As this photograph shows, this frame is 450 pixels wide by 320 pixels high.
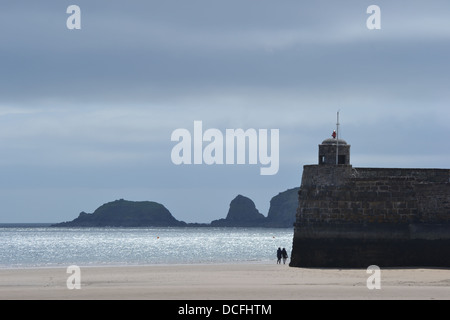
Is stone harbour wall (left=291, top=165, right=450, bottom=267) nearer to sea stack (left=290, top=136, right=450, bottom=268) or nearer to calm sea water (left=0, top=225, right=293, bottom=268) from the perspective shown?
sea stack (left=290, top=136, right=450, bottom=268)

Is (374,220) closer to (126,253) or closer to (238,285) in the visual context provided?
(238,285)

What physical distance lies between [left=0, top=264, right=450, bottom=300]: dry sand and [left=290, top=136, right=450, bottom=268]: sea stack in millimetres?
1618

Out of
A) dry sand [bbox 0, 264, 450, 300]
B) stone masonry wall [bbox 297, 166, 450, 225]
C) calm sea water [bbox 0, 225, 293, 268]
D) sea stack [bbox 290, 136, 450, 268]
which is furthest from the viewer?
calm sea water [bbox 0, 225, 293, 268]

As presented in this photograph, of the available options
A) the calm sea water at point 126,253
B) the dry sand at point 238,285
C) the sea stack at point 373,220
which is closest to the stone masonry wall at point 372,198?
the sea stack at point 373,220

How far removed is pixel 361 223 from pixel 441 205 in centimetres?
398

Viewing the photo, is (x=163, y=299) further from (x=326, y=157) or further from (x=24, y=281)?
(x=326, y=157)

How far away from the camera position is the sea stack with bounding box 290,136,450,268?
42375 mm

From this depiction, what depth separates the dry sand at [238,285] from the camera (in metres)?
28.8

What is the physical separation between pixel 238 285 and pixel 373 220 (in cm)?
1102

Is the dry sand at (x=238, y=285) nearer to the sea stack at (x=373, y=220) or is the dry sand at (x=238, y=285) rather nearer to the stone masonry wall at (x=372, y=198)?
the sea stack at (x=373, y=220)

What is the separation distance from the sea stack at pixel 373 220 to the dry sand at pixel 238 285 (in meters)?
1.62

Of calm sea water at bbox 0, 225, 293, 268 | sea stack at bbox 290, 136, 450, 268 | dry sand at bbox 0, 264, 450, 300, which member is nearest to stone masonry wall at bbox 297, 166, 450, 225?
sea stack at bbox 290, 136, 450, 268
